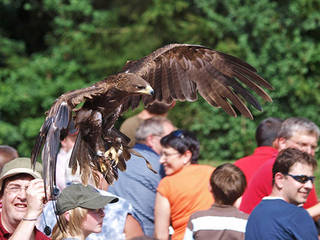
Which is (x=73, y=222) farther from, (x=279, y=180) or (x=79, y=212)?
(x=279, y=180)

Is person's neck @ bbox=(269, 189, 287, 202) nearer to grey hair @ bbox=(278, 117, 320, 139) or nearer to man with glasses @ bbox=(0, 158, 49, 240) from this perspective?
grey hair @ bbox=(278, 117, 320, 139)

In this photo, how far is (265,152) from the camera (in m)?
6.16

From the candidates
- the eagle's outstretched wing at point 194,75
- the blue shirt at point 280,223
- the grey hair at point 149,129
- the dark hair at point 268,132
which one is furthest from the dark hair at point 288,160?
the grey hair at point 149,129

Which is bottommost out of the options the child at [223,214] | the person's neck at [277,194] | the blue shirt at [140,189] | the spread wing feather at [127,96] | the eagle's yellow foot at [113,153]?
the blue shirt at [140,189]

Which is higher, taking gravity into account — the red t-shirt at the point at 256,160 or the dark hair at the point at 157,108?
the dark hair at the point at 157,108

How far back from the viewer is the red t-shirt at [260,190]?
5.12 meters

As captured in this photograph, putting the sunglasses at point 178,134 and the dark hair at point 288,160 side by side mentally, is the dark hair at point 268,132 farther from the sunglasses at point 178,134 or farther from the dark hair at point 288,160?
the dark hair at point 288,160

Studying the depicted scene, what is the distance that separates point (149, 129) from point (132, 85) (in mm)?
1080

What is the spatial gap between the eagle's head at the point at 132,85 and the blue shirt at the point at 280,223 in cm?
144

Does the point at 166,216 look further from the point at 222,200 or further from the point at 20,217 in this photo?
the point at 20,217

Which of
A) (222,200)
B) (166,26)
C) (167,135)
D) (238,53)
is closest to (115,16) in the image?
(166,26)

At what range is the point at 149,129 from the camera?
6.31 meters

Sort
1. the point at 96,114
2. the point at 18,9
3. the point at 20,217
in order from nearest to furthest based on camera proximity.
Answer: the point at 20,217, the point at 96,114, the point at 18,9

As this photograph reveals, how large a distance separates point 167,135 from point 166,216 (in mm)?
862
